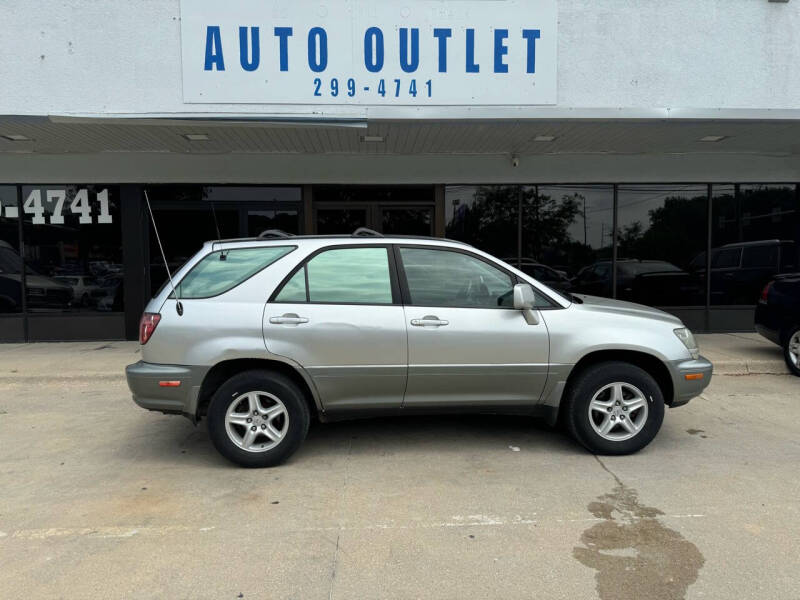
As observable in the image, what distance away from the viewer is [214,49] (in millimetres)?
7426

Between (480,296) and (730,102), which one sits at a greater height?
(730,102)

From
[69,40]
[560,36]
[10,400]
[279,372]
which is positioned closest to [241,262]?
[279,372]

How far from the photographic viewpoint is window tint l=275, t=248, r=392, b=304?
14.4 feet

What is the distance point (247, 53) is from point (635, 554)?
23.9ft

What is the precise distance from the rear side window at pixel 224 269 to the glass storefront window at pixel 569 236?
6.71m

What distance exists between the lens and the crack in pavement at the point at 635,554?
2.81 metres

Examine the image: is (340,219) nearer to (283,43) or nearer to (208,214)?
(208,214)

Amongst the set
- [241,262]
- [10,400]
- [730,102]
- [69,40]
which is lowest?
[10,400]

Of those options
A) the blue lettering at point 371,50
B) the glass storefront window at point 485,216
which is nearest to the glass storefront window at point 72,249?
the blue lettering at point 371,50

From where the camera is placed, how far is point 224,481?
414cm

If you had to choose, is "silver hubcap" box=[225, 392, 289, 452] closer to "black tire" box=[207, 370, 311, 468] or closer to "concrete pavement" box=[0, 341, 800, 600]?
"black tire" box=[207, 370, 311, 468]

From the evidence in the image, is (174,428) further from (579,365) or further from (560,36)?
(560,36)

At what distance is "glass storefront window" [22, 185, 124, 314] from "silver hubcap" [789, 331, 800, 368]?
34.7ft

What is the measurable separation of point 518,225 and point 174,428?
23.3ft
